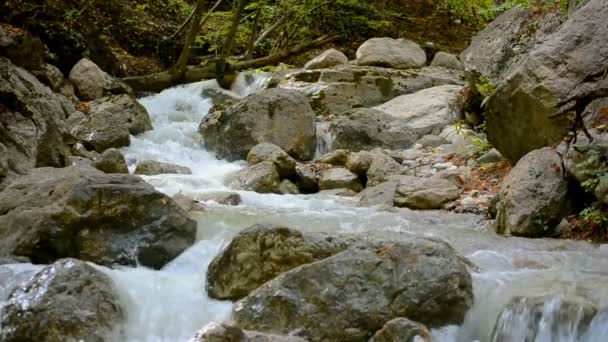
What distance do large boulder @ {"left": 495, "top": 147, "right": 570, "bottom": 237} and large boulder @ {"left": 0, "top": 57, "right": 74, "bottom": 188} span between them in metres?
4.77

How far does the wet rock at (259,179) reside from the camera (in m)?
8.05

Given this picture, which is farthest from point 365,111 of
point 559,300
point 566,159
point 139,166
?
point 559,300

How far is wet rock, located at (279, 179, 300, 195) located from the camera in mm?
8221

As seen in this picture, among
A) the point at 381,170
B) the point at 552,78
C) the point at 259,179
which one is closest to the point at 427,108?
the point at 381,170

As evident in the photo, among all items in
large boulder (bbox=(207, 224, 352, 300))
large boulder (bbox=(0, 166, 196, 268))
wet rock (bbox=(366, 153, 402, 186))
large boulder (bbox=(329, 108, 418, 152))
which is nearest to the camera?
large boulder (bbox=(207, 224, 352, 300))

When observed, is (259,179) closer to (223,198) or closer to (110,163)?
(223,198)

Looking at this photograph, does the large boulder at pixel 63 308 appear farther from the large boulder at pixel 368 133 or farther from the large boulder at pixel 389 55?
the large boulder at pixel 389 55

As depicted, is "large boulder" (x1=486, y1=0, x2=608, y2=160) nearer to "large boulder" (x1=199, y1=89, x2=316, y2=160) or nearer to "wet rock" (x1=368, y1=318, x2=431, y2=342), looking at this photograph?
"wet rock" (x1=368, y1=318, x2=431, y2=342)

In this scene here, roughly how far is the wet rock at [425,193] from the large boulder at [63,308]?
3.82 meters

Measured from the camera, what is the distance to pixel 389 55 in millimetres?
13461

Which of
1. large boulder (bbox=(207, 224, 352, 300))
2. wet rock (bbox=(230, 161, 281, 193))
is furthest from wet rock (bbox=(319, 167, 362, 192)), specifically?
large boulder (bbox=(207, 224, 352, 300))

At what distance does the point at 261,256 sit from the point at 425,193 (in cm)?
312

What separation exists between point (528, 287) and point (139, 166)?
5925 mm

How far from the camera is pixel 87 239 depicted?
4852 millimetres
